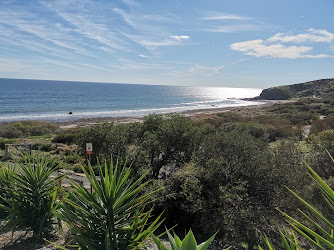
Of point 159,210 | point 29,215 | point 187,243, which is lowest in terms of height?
point 159,210

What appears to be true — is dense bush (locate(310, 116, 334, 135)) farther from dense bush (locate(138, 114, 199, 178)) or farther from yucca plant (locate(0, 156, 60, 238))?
yucca plant (locate(0, 156, 60, 238))

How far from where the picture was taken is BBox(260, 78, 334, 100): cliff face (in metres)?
95.6

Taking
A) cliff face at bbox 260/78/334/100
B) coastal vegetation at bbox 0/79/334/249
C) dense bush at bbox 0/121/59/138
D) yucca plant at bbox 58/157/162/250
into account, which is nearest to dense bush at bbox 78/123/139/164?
coastal vegetation at bbox 0/79/334/249

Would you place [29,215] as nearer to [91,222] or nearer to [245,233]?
[91,222]

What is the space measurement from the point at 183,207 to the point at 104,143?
18.2ft

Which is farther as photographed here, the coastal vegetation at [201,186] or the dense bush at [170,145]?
the dense bush at [170,145]

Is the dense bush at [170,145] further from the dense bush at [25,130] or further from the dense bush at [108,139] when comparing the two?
the dense bush at [25,130]

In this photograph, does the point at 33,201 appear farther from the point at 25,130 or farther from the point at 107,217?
the point at 25,130

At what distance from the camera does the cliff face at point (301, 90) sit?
314ft

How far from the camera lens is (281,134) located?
2147 centimetres

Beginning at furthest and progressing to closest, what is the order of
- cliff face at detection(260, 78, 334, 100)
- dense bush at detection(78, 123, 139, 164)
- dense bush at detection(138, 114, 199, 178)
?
cliff face at detection(260, 78, 334, 100), dense bush at detection(78, 123, 139, 164), dense bush at detection(138, 114, 199, 178)

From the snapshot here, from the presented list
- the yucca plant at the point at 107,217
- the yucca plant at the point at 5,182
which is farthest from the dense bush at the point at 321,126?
the yucca plant at the point at 5,182

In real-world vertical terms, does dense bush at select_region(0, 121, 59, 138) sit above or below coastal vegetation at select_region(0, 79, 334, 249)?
below

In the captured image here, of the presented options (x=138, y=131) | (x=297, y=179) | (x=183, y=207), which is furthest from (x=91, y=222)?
(x=138, y=131)
